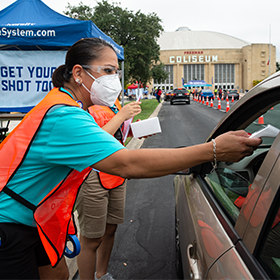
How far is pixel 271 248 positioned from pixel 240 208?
34 centimetres

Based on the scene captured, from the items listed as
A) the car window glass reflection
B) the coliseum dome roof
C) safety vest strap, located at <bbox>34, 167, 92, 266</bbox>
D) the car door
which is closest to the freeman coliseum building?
the coliseum dome roof

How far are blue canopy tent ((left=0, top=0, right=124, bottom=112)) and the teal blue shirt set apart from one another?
191 inches

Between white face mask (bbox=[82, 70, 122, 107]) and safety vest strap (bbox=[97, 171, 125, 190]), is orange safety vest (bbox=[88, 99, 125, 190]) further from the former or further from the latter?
white face mask (bbox=[82, 70, 122, 107])

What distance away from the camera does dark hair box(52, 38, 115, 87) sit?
160 centimetres

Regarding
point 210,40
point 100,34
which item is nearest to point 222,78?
point 210,40

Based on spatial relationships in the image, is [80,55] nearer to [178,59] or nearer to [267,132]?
Result: [267,132]

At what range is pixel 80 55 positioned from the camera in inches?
63.4

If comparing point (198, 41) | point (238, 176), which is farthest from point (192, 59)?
point (238, 176)

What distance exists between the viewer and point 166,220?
3746mm

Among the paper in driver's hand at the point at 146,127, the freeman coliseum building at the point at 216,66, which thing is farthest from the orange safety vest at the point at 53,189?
the freeman coliseum building at the point at 216,66

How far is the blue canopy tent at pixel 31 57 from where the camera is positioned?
556cm

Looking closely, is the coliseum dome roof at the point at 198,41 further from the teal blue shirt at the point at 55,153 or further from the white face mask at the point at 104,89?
the teal blue shirt at the point at 55,153

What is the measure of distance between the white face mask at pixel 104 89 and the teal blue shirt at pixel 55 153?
1.80 ft

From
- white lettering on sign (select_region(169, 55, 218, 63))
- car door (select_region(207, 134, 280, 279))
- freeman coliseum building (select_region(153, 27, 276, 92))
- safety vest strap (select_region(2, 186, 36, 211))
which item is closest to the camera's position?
car door (select_region(207, 134, 280, 279))
